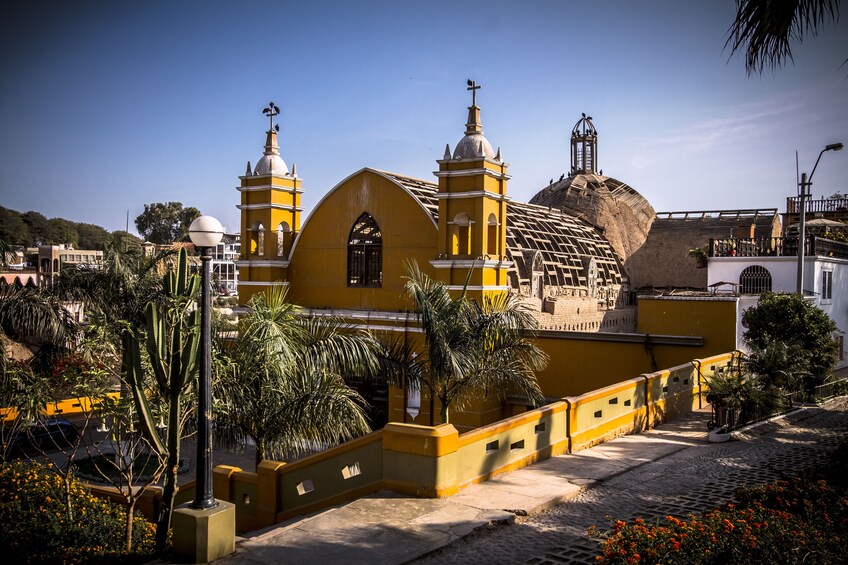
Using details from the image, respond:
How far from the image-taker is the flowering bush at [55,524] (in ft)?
31.3

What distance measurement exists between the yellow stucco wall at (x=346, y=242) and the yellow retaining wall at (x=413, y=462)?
8675 millimetres

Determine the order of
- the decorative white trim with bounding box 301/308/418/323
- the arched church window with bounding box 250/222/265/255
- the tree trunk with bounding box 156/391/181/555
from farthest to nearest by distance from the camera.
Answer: the arched church window with bounding box 250/222/265/255 → the decorative white trim with bounding box 301/308/418/323 → the tree trunk with bounding box 156/391/181/555

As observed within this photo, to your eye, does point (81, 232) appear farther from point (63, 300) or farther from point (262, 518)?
point (262, 518)

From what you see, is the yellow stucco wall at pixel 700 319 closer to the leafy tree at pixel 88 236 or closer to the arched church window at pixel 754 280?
the arched church window at pixel 754 280

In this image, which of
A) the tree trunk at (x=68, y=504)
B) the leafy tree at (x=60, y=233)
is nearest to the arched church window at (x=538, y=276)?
the tree trunk at (x=68, y=504)

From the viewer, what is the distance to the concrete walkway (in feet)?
25.5

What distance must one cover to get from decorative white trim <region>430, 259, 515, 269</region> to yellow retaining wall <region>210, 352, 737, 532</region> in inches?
249

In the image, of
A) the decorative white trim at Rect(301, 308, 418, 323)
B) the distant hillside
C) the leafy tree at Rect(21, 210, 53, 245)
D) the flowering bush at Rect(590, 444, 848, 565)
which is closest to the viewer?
the flowering bush at Rect(590, 444, 848, 565)

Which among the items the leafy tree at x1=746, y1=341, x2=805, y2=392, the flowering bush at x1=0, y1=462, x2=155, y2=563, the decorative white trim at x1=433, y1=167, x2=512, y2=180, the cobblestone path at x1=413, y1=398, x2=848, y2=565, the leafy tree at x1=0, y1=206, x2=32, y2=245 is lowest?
the flowering bush at x1=0, y1=462, x2=155, y2=563

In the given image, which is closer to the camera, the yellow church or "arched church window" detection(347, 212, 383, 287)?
the yellow church

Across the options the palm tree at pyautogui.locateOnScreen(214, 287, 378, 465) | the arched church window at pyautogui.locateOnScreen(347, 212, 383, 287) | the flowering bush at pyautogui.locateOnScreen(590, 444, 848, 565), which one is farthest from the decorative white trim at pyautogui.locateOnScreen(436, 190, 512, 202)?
the flowering bush at pyautogui.locateOnScreen(590, 444, 848, 565)

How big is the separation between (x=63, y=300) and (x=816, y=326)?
20090 millimetres

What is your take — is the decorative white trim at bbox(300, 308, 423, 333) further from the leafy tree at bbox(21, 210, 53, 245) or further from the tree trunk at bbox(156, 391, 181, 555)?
the leafy tree at bbox(21, 210, 53, 245)

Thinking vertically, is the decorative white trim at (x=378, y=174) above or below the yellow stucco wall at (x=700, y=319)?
above
